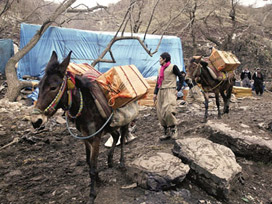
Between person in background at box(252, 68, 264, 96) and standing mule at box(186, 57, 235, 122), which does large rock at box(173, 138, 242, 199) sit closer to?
standing mule at box(186, 57, 235, 122)

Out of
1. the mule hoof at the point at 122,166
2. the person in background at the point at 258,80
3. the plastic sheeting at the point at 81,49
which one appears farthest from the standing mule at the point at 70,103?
the person in background at the point at 258,80

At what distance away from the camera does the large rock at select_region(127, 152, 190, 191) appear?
9.78ft

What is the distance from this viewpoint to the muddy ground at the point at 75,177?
9.73 ft

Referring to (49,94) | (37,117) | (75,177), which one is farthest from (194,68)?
(37,117)

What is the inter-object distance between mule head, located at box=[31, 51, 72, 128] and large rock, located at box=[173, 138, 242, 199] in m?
2.19

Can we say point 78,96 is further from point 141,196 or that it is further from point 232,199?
point 232,199

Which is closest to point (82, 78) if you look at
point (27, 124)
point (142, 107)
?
point (27, 124)

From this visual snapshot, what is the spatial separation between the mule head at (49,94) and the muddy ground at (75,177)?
53.0 inches

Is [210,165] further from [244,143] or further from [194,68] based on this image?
[194,68]

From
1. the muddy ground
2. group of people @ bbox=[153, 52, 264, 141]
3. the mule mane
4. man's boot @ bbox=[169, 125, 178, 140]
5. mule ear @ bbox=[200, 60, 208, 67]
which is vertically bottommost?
the muddy ground

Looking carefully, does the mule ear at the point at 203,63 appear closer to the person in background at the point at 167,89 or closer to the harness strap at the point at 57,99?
the person in background at the point at 167,89

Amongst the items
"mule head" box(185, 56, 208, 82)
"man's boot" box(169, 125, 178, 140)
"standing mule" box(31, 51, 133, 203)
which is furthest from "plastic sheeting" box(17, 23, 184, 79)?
"standing mule" box(31, 51, 133, 203)

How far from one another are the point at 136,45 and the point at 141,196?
11.9 m

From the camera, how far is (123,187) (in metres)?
3.11
